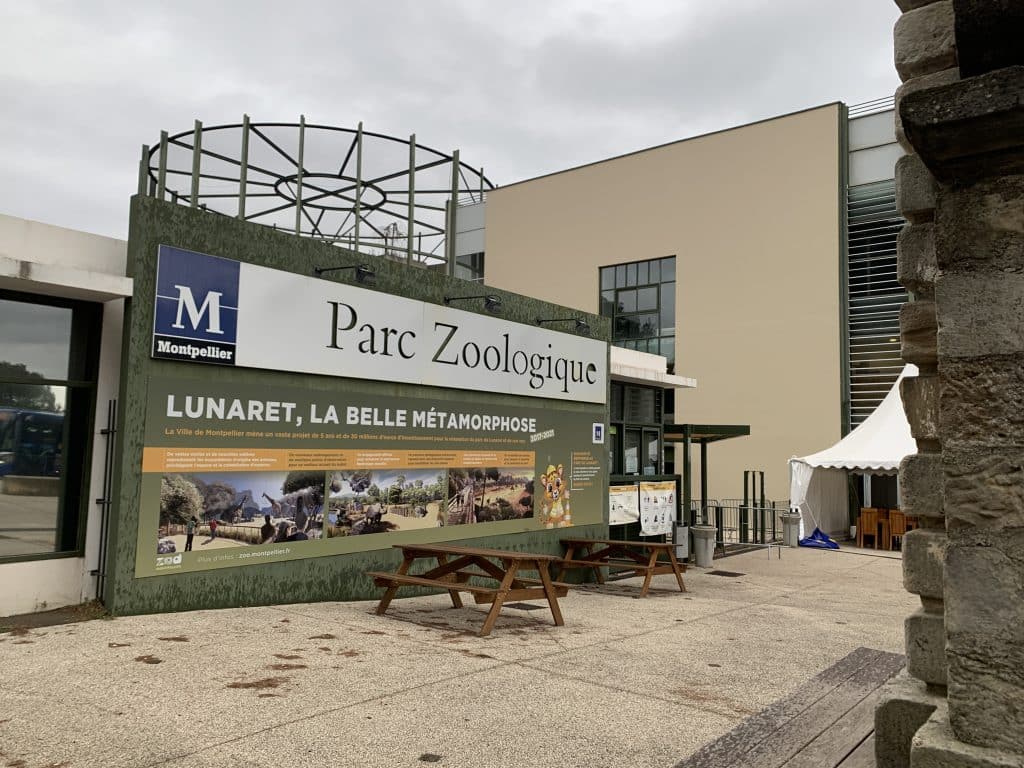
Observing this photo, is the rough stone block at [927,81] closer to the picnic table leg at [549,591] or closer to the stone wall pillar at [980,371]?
the stone wall pillar at [980,371]

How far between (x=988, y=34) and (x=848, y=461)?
18.2m

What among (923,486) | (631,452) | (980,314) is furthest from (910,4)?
(631,452)

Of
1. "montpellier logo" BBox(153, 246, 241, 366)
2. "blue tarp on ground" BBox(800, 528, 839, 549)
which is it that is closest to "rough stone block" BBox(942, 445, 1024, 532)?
"montpellier logo" BBox(153, 246, 241, 366)

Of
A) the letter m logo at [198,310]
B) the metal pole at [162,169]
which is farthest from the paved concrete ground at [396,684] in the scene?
the metal pole at [162,169]

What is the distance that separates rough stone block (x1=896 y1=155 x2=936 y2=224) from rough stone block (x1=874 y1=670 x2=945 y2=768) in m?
2.12

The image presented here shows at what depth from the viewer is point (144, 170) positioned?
18.8 metres

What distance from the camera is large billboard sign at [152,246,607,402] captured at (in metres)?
8.45

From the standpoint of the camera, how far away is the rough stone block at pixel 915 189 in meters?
3.62

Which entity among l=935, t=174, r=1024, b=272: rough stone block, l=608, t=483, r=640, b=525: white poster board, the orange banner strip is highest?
l=935, t=174, r=1024, b=272: rough stone block

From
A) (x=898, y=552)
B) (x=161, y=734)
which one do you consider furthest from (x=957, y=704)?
(x=898, y=552)

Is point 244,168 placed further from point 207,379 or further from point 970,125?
point 970,125

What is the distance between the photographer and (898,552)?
2062cm

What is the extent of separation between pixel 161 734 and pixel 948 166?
4830mm

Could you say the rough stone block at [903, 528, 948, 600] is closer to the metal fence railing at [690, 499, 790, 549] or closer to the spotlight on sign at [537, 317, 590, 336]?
the spotlight on sign at [537, 317, 590, 336]
